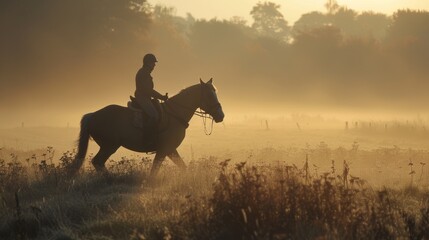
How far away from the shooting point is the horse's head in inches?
543

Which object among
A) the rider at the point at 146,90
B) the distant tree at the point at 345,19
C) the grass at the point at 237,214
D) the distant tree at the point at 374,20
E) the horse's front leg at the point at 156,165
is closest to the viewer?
the grass at the point at 237,214

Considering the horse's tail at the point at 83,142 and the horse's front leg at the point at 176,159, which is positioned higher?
the horse's tail at the point at 83,142

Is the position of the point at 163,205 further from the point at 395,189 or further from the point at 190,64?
the point at 190,64

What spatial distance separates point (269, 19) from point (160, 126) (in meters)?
102

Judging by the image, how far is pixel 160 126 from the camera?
13.8 metres

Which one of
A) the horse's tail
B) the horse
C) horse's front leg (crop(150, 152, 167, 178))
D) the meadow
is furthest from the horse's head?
the horse's tail

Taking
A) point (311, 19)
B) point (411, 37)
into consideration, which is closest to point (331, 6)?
point (311, 19)

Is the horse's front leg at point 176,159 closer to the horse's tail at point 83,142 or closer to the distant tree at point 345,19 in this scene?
the horse's tail at point 83,142

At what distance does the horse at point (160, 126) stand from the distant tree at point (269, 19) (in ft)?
324

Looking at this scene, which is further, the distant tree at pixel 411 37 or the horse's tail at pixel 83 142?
the distant tree at pixel 411 37

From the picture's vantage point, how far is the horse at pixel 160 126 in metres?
13.9

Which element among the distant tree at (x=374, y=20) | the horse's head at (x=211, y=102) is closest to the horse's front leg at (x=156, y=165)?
the horse's head at (x=211, y=102)

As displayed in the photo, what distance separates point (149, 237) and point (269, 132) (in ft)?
87.8

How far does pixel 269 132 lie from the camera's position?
111 feet
